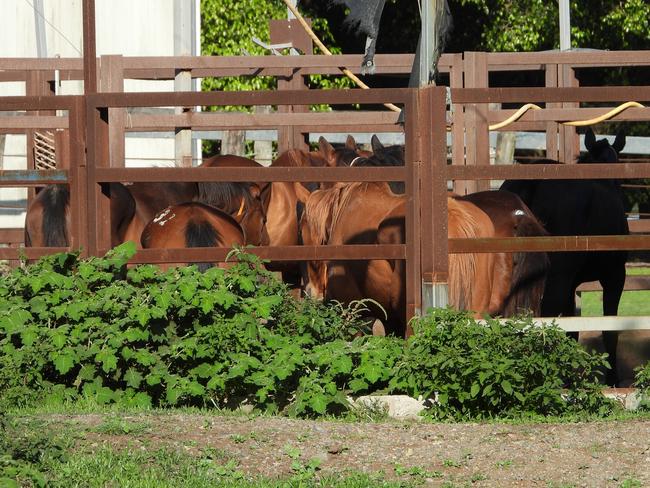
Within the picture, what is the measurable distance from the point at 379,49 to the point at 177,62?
14179mm

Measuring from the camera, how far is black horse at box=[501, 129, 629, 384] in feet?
28.6

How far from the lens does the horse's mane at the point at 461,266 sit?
687cm

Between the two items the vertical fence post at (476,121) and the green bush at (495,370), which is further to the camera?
the vertical fence post at (476,121)

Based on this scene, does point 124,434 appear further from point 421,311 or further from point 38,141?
point 38,141

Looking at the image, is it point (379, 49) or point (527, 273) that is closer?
point (527, 273)

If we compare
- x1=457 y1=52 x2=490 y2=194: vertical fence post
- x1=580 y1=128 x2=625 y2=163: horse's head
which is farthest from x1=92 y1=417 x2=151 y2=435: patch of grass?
x1=580 y1=128 x2=625 y2=163: horse's head

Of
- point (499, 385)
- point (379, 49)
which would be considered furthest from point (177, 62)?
point (379, 49)

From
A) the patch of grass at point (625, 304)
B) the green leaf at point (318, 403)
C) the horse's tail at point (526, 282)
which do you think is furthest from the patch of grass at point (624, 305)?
the green leaf at point (318, 403)

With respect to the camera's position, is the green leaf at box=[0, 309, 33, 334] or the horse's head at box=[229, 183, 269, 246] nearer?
the green leaf at box=[0, 309, 33, 334]

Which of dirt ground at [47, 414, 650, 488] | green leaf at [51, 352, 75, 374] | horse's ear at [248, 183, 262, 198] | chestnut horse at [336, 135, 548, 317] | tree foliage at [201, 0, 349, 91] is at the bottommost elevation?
dirt ground at [47, 414, 650, 488]

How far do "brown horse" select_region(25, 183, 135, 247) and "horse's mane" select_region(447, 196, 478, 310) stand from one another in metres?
3.05

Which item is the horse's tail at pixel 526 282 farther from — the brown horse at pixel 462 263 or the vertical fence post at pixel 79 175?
the vertical fence post at pixel 79 175

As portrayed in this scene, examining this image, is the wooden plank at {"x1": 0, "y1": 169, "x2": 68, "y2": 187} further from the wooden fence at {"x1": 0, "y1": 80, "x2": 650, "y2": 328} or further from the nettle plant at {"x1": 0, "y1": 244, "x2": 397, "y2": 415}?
the nettle plant at {"x1": 0, "y1": 244, "x2": 397, "y2": 415}

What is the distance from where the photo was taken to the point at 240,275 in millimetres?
6383
